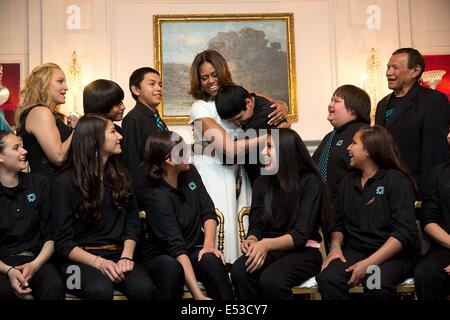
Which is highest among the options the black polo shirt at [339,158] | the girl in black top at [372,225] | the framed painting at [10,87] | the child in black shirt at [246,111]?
the framed painting at [10,87]

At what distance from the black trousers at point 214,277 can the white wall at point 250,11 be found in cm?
389

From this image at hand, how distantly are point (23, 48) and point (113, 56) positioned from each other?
1049 mm

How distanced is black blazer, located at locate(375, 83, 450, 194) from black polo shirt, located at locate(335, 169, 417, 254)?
771 mm

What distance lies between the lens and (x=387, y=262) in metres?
4.04

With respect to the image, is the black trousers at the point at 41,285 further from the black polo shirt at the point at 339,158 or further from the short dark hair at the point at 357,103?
the short dark hair at the point at 357,103

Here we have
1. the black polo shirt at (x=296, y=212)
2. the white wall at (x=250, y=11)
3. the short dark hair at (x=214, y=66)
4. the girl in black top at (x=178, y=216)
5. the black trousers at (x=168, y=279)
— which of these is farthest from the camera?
the white wall at (x=250, y=11)

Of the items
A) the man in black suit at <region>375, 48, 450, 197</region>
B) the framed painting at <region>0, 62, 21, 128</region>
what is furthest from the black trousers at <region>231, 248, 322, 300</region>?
the framed painting at <region>0, 62, 21, 128</region>

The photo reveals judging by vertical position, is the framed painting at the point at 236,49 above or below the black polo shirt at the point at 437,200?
above

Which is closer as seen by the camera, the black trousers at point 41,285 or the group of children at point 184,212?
the black trousers at point 41,285

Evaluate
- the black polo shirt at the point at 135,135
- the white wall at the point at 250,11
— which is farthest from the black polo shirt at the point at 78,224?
the white wall at the point at 250,11

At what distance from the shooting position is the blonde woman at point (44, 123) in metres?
4.32

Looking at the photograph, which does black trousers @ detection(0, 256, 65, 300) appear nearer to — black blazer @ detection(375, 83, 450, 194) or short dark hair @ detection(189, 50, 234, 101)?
short dark hair @ detection(189, 50, 234, 101)

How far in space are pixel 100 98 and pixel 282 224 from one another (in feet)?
4.84
